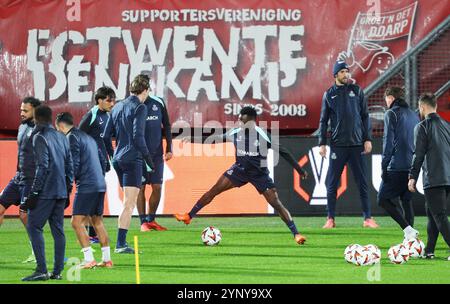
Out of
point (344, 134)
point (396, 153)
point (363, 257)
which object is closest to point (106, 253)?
point (363, 257)

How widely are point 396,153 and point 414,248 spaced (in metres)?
2.09

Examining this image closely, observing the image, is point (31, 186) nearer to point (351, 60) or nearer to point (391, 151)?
point (391, 151)

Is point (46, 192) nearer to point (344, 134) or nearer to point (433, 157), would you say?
point (433, 157)

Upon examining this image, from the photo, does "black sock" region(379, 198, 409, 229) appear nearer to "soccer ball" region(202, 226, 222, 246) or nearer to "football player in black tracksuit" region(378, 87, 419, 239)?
"football player in black tracksuit" region(378, 87, 419, 239)

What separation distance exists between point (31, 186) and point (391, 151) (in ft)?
17.4

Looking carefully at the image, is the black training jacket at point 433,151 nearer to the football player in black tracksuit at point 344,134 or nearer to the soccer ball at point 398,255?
the soccer ball at point 398,255

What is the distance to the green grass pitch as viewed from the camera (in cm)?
1165

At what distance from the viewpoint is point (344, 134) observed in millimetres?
17594

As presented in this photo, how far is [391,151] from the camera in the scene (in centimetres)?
1484

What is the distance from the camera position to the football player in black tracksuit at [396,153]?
14.7 m

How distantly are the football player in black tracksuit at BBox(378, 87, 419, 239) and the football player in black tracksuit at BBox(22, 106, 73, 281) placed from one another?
5034 mm

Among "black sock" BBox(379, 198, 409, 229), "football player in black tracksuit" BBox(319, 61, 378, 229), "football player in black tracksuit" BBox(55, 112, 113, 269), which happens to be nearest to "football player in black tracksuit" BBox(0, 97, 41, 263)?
"football player in black tracksuit" BBox(55, 112, 113, 269)

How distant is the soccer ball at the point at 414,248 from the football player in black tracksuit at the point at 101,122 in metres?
4.13
